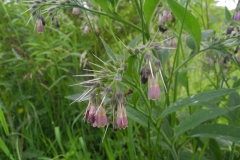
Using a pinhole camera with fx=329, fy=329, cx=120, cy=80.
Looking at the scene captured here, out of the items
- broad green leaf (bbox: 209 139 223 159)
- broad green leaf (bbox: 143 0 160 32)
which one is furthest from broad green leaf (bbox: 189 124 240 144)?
broad green leaf (bbox: 143 0 160 32)

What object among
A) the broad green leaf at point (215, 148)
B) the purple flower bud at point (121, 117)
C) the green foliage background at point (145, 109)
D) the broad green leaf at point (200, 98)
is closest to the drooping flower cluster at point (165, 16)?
the green foliage background at point (145, 109)

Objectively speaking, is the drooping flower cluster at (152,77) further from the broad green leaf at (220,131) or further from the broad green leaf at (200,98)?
the broad green leaf at (220,131)

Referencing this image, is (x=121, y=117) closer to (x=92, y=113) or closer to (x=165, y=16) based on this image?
(x=92, y=113)

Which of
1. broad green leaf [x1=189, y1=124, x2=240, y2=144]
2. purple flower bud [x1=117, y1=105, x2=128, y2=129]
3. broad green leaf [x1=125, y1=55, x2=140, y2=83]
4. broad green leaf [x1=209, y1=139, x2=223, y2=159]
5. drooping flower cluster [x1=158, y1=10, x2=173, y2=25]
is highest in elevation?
drooping flower cluster [x1=158, y1=10, x2=173, y2=25]

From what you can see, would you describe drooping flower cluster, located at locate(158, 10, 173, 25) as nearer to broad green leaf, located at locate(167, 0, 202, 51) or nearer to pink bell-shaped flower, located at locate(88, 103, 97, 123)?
broad green leaf, located at locate(167, 0, 202, 51)

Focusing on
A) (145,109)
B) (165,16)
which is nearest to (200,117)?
(165,16)
